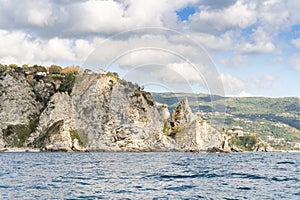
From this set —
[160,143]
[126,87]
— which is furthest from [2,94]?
[160,143]

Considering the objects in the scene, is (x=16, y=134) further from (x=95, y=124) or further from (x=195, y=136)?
(x=195, y=136)

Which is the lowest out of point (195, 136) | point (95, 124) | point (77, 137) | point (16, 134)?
point (77, 137)

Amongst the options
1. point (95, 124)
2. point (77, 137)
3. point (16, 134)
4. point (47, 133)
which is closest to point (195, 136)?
point (95, 124)

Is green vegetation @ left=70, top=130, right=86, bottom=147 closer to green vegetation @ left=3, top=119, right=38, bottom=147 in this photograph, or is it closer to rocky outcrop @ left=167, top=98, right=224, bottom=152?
green vegetation @ left=3, top=119, right=38, bottom=147

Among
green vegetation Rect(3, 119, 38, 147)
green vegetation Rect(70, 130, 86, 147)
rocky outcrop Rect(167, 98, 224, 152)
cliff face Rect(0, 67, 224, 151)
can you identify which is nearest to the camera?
cliff face Rect(0, 67, 224, 151)

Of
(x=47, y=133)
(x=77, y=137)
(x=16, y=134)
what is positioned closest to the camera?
(x=77, y=137)

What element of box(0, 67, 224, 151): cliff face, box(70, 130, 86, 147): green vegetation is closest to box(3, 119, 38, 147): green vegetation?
box(0, 67, 224, 151): cliff face

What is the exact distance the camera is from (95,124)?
182375mm

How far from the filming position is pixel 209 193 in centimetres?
2656

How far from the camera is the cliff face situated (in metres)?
180

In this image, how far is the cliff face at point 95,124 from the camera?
180 metres

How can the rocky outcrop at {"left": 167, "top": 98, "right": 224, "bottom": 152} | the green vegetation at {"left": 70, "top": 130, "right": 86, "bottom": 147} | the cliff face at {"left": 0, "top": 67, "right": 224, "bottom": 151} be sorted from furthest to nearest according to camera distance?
the rocky outcrop at {"left": 167, "top": 98, "right": 224, "bottom": 152} → the green vegetation at {"left": 70, "top": 130, "right": 86, "bottom": 147} → the cliff face at {"left": 0, "top": 67, "right": 224, "bottom": 151}

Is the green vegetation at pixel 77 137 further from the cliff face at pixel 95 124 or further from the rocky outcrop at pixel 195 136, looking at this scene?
the rocky outcrop at pixel 195 136

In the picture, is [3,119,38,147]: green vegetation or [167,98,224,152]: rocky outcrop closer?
[167,98,224,152]: rocky outcrop
